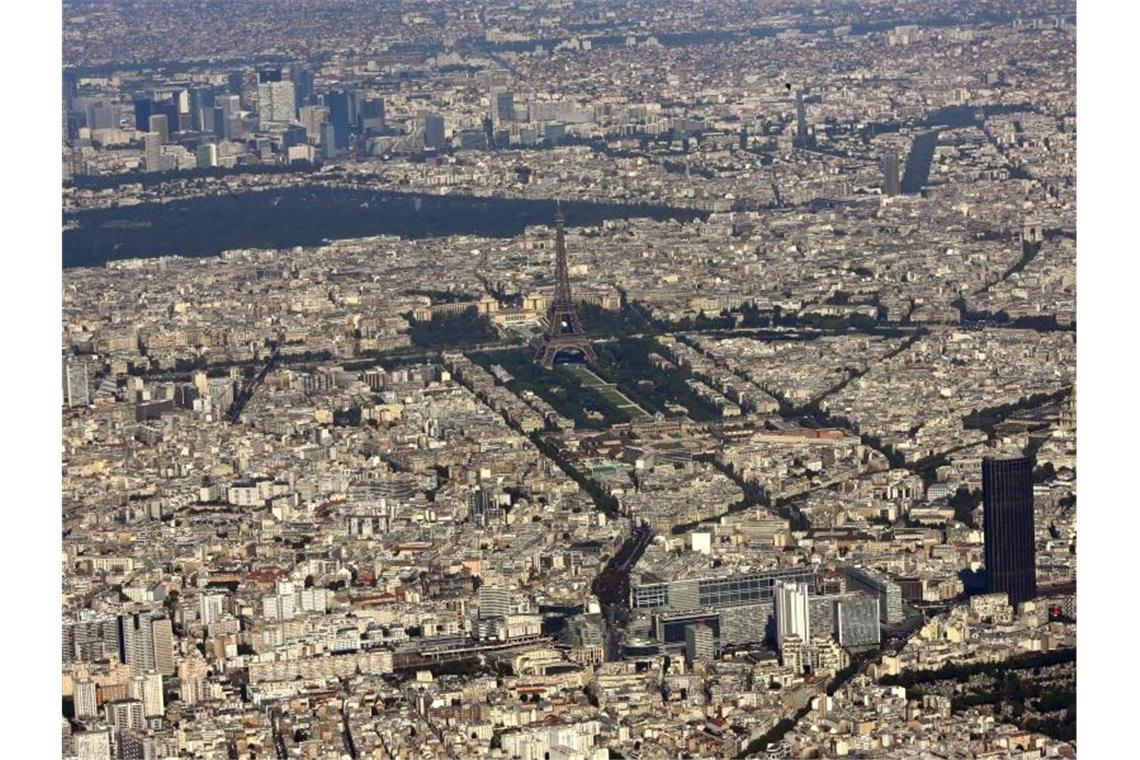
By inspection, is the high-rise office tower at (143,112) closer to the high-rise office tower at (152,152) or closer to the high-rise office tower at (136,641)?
the high-rise office tower at (152,152)

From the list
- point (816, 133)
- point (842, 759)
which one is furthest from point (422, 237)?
point (842, 759)

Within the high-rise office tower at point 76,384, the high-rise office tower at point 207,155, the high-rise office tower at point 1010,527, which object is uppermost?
the high-rise office tower at point 207,155

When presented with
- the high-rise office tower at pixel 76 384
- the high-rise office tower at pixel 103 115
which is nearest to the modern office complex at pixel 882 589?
the high-rise office tower at pixel 76 384

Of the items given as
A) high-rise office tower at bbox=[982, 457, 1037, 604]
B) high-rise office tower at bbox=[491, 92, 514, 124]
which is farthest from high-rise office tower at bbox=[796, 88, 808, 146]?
high-rise office tower at bbox=[982, 457, 1037, 604]

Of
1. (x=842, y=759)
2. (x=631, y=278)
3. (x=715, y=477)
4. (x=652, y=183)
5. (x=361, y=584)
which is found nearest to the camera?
(x=842, y=759)

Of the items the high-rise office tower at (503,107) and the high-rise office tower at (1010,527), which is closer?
the high-rise office tower at (1010,527)

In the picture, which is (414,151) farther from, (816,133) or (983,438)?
(983,438)

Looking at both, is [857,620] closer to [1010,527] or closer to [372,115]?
[1010,527]
